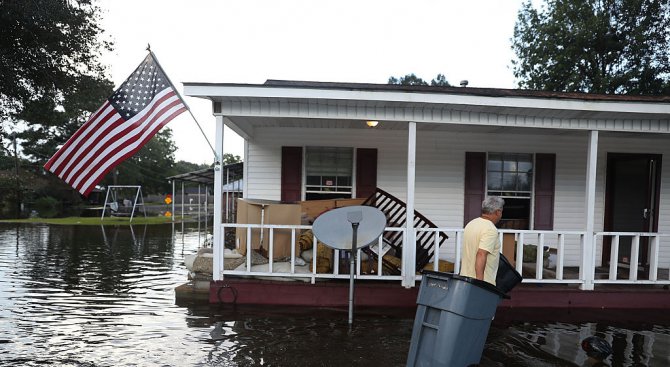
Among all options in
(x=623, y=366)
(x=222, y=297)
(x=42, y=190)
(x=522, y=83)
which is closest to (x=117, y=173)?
(x=42, y=190)

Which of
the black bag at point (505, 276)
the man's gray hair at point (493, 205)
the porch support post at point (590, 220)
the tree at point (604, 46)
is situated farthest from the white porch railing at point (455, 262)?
the tree at point (604, 46)

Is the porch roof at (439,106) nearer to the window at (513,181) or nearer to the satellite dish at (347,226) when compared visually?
the satellite dish at (347,226)

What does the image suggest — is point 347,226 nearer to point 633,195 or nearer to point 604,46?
point 633,195

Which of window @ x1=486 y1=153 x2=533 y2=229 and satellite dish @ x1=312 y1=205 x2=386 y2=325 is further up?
window @ x1=486 y1=153 x2=533 y2=229

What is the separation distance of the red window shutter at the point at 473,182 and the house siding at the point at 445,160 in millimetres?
104

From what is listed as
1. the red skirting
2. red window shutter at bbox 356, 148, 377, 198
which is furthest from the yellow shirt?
red window shutter at bbox 356, 148, 377, 198

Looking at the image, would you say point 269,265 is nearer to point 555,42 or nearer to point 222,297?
point 222,297

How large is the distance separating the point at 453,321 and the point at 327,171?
16.4 feet

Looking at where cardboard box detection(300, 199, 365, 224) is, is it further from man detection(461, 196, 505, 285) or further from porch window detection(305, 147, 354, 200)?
man detection(461, 196, 505, 285)

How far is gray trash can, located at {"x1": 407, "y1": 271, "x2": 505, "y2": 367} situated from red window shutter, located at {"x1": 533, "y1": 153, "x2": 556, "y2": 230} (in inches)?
205

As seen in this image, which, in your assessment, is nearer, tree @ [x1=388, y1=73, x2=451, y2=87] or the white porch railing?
the white porch railing

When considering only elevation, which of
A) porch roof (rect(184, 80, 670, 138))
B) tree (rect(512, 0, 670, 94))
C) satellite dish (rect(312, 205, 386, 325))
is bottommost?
satellite dish (rect(312, 205, 386, 325))

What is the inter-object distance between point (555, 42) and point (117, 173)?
4618cm

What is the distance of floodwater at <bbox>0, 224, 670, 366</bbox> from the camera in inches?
162
